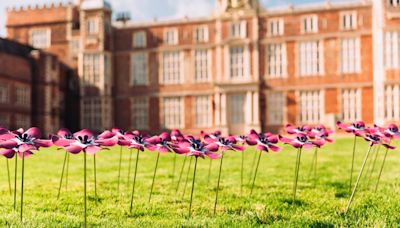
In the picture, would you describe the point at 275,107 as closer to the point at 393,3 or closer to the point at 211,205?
the point at 393,3

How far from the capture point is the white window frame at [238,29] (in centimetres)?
3981

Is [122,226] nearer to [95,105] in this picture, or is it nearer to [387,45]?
[387,45]

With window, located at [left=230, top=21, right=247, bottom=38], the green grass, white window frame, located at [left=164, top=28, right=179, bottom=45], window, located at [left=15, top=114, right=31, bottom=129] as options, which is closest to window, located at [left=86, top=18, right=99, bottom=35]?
white window frame, located at [left=164, top=28, right=179, bottom=45]

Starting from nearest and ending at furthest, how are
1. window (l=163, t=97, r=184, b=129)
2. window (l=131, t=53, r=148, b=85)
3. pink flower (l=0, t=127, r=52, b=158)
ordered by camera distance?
pink flower (l=0, t=127, r=52, b=158) < window (l=163, t=97, r=184, b=129) < window (l=131, t=53, r=148, b=85)

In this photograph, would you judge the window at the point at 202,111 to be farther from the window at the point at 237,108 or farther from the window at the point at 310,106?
the window at the point at 310,106

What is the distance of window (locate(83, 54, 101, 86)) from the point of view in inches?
1663

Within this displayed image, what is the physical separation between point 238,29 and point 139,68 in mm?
9075

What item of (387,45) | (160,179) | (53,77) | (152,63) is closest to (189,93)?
(152,63)

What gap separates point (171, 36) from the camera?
138 ft

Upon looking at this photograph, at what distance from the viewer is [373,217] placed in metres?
5.83

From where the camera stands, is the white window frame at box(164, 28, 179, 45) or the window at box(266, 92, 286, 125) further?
the white window frame at box(164, 28, 179, 45)

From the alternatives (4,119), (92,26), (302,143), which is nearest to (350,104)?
(92,26)

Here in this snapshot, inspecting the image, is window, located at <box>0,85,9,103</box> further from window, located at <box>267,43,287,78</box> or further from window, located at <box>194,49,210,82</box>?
window, located at <box>267,43,287,78</box>

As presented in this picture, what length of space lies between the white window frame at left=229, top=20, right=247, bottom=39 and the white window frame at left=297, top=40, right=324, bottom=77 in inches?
172
